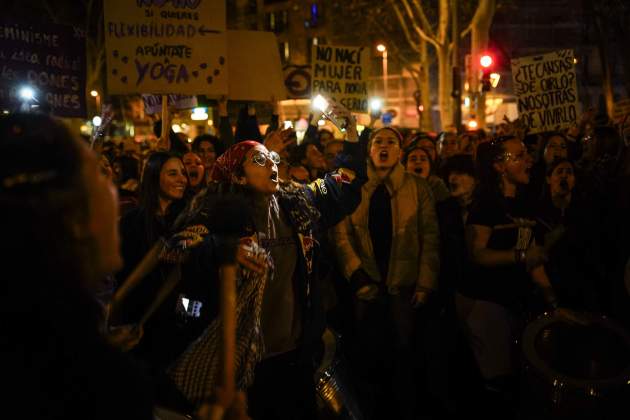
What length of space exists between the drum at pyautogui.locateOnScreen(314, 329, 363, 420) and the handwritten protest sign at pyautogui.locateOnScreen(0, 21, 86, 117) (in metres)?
4.25

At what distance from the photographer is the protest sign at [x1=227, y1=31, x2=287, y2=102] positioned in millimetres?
8172

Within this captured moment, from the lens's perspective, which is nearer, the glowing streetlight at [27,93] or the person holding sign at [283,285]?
the person holding sign at [283,285]

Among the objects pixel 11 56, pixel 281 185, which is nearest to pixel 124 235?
pixel 281 185

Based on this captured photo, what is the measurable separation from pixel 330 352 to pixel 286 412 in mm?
635

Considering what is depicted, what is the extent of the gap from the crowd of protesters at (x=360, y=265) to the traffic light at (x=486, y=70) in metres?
7.79

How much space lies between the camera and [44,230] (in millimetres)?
1541

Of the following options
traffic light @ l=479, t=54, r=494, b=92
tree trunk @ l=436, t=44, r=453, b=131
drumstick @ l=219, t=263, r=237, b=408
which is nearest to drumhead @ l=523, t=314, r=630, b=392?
drumstick @ l=219, t=263, r=237, b=408

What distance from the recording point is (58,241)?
1567 millimetres

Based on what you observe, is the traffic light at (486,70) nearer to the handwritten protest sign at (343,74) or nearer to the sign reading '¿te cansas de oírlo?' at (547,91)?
the sign reading '¿te cansas de oírlo?' at (547,91)

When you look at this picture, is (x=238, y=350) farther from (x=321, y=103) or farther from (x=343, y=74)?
(x=343, y=74)

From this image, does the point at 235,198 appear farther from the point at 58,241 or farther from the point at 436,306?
the point at 436,306

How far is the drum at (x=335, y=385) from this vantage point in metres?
4.32

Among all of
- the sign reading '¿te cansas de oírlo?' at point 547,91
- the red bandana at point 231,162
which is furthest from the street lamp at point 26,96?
the sign reading '¿te cansas de oírlo?' at point 547,91

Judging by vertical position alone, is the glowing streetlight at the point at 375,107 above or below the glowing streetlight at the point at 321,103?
above
